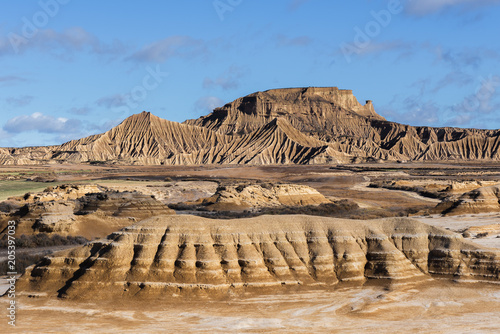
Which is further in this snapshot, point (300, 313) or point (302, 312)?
point (302, 312)

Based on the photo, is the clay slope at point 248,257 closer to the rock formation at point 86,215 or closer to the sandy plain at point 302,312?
the sandy plain at point 302,312

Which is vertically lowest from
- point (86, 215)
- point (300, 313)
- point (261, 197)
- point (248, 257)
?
point (300, 313)

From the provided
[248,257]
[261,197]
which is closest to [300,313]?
[248,257]

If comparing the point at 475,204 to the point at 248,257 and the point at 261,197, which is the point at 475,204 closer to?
the point at 261,197

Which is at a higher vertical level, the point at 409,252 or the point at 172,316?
the point at 409,252

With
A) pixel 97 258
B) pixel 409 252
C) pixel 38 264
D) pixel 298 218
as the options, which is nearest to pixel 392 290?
pixel 409 252

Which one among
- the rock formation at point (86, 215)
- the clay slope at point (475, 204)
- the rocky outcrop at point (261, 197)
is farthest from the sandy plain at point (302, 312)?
the rocky outcrop at point (261, 197)

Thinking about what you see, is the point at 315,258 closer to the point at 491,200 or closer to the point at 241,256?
the point at 241,256
